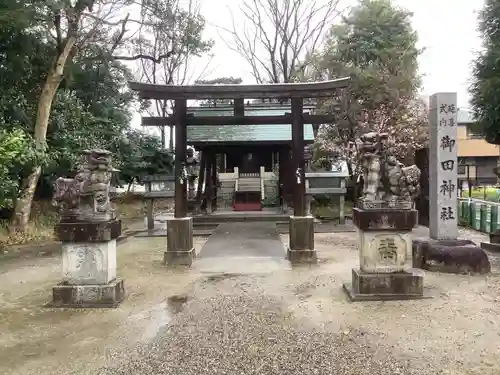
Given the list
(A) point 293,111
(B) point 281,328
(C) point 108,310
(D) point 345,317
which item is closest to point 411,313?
(D) point 345,317

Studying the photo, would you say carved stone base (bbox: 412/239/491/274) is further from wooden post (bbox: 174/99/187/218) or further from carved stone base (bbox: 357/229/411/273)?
wooden post (bbox: 174/99/187/218)

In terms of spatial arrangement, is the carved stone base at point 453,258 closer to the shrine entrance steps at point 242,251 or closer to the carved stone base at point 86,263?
the shrine entrance steps at point 242,251

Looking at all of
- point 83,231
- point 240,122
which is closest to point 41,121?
point 240,122

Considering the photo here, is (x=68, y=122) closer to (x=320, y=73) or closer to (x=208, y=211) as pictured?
(x=208, y=211)

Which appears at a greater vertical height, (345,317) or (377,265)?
(377,265)

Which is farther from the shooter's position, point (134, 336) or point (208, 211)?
point (208, 211)

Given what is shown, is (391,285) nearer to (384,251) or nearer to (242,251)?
(384,251)

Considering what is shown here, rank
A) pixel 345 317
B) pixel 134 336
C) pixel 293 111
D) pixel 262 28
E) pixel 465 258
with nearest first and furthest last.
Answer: pixel 134 336, pixel 345 317, pixel 465 258, pixel 293 111, pixel 262 28

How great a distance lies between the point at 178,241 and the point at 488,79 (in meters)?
8.86

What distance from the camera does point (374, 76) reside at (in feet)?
62.2

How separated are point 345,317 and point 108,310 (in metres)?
3.15

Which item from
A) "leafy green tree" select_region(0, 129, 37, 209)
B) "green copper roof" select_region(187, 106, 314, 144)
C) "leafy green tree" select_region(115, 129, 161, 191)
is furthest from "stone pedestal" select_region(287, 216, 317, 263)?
"leafy green tree" select_region(115, 129, 161, 191)

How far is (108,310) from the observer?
233 inches

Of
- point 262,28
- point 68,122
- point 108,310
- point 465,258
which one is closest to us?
point 108,310
